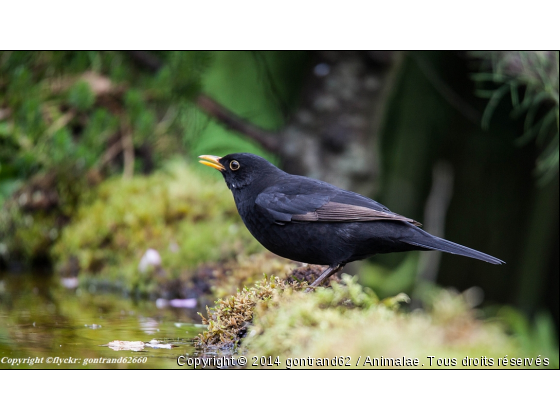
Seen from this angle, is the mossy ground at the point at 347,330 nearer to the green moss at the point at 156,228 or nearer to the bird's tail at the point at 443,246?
the bird's tail at the point at 443,246

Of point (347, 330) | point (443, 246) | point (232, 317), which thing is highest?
point (443, 246)

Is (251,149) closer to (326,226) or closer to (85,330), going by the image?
(326,226)

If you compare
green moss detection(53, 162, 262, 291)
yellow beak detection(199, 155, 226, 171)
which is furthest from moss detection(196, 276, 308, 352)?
green moss detection(53, 162, 262, 291)

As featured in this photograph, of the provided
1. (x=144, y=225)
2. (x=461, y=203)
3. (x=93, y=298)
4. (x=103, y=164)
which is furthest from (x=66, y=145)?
(x=461, y=203)

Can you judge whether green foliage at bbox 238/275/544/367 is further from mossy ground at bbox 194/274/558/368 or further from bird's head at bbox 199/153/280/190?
bird's head at bbox 199/153/280/190

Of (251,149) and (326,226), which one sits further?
(251,149)

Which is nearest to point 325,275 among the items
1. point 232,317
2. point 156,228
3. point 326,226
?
point 326,226

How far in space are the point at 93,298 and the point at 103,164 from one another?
2527 mm

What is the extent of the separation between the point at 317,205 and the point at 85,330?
145 cm

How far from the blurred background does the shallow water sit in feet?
1.73

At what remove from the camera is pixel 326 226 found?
A: 3.17 m

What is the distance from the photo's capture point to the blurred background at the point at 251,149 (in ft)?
16.3

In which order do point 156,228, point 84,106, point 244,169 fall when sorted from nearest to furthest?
point 244,169 → point 156,228 → point 84,106

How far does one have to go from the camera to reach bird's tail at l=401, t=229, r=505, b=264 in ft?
9.07
